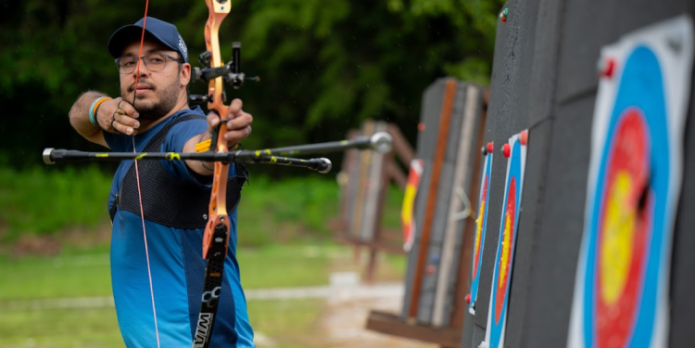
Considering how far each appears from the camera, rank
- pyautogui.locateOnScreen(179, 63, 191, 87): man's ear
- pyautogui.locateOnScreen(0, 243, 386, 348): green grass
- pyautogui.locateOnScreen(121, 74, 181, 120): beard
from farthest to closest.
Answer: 1. pyautogui.locateOnScreen(0, 243, 386, 348): green grass
2. pyautogui.locateOnScreen(179, 63, 191, 87): man's ear
3. pyautogui.locateOnScreen(121, 74, 181, 120): beard

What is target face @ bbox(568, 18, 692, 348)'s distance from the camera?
1.48 meters

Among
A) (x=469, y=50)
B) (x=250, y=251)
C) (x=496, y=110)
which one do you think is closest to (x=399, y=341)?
(x=496, y=110)

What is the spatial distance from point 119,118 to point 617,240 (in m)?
2.12

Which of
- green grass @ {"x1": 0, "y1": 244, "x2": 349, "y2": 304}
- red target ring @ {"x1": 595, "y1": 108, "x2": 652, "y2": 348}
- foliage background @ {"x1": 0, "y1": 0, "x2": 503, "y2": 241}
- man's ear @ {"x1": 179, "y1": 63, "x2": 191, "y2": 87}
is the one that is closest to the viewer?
red target ring @ {"x1": 595, "y1": 108, "x2": 652, "y2": 348}

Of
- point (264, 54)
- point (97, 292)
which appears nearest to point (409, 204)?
point (97, 292)

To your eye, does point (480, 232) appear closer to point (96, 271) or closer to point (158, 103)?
point (158, 103)

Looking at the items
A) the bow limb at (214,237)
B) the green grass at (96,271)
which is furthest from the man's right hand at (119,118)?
the green grass at (96,271)

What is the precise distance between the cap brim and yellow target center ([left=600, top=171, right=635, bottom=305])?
6.96ft

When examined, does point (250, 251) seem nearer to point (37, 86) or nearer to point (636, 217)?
point (37, 86)

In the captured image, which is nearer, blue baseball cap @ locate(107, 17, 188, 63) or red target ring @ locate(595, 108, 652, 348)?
red target ring @ locate(595, 108, 652, 348)

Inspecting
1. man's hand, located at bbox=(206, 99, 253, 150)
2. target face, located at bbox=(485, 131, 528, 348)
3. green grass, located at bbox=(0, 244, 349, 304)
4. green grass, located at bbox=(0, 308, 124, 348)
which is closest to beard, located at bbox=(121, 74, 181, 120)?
man's hand, located at bbox=(206, 99, 253, 150)

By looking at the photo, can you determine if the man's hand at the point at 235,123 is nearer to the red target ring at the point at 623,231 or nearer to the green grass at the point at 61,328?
the red target ring at the point at 623,231

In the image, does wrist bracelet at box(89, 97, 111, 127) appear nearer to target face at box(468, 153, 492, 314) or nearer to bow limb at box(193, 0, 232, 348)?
bow limb at box(193, 0, 232, 348)

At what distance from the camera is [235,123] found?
9.02 ft
